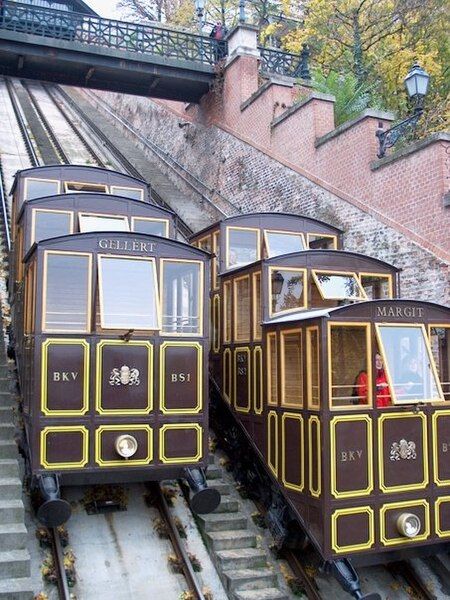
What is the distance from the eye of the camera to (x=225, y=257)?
35.8 feet

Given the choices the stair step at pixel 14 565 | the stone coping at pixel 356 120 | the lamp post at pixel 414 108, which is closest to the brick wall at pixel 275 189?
the stone coping at pixel 356 120

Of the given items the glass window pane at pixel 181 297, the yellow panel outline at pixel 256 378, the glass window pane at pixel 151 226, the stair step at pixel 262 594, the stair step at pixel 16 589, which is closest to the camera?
the stair step at pixel 16 589

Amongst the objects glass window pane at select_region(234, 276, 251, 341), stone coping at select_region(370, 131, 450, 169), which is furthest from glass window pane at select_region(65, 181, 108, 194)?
stone coping at select_region(370, 131, 450, 169)

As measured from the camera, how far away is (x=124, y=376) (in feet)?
25.6

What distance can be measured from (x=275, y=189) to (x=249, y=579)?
1026 centimetres

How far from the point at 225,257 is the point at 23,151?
491 inches

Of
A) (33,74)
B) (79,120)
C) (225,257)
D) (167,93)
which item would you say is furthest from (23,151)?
(225,257)

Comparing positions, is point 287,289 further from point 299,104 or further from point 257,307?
point 299,104

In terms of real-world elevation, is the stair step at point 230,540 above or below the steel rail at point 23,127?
below

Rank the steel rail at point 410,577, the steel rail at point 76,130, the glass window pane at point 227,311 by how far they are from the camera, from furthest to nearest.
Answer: the steel rail at point 76,130
the glass window pane at point 227,311
the steel rail at point 410,577

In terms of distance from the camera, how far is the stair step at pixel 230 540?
319 inches

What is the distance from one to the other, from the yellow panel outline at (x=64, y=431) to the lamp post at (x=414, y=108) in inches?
301

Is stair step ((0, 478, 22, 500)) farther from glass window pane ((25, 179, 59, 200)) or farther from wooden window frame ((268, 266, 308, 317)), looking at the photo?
glass window pane ((25, 179, 59, 200))

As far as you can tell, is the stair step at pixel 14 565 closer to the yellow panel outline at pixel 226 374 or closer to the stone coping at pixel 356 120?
the yellow panel outline at pixel 226 374
